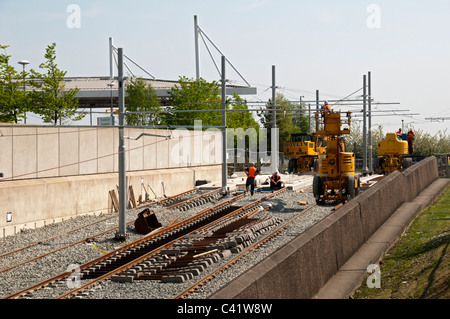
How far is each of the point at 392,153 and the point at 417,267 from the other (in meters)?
35.8

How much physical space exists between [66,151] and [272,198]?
10995mm

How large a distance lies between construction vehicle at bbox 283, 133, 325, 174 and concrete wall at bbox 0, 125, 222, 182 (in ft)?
44.4

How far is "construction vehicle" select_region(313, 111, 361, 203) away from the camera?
27781 mm

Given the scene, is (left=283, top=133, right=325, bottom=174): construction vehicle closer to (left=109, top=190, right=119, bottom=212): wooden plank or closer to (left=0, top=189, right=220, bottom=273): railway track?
(left=0, top=189, right=220, bottom=273): railway track

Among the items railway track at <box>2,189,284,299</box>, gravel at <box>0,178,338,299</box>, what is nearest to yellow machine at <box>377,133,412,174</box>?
gravel at <box>0,178,338,299</box>

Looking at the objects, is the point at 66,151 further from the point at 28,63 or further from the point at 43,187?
the point at 28,63

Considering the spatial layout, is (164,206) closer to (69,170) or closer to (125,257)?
(69,170)

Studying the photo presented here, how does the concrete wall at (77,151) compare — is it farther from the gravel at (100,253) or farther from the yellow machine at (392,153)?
the yellow machine at (392,153)

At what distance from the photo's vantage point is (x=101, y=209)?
29.0 m

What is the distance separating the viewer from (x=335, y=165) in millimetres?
28234

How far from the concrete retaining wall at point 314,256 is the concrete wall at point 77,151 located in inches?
553

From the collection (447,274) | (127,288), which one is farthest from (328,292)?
(127,288)

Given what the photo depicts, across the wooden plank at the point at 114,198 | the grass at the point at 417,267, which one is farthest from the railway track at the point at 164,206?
the grass at the point at 417,267

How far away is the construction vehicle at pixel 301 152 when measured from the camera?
50.7m
